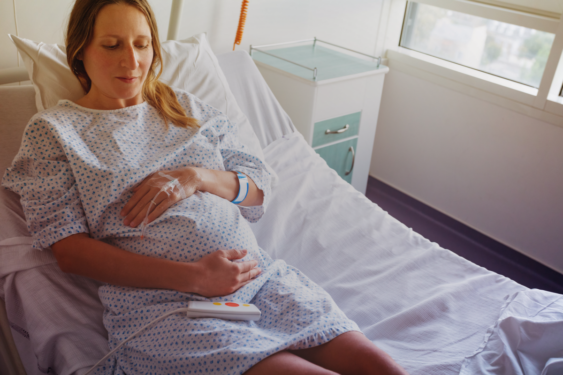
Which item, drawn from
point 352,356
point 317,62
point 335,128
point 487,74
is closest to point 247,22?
point 317,62

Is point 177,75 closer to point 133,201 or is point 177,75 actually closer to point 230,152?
point 230,152

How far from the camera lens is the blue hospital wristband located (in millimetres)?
1233

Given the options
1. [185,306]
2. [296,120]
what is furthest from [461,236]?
Answer: [185,306]

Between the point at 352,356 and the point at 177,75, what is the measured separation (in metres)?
1.02

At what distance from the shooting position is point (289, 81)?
2.07 m

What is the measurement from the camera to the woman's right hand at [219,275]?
0.97m

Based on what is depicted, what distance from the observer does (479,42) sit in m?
2.49

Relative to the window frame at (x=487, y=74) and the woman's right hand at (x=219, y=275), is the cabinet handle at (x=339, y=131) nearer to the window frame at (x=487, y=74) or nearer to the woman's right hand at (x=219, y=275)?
the window frame at (x=487, y=74)

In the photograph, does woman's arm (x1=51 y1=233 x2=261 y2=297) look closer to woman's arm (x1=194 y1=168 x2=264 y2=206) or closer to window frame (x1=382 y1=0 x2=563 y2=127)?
woman's arm (x1=194 y1=168 x2=264 y2=206)

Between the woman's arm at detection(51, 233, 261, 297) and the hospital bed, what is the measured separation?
0.31 feet

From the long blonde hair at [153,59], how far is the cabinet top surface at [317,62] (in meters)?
0.86

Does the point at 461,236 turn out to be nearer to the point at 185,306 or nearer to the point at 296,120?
the point at 296,120

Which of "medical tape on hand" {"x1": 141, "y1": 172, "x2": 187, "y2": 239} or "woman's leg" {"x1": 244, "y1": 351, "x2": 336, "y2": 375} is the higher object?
"medical tape on hand" {"x1": 141, "y1": 172, "x2": 187, "y2": 239}

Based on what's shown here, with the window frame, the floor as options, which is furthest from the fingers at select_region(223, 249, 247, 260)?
the window frame
